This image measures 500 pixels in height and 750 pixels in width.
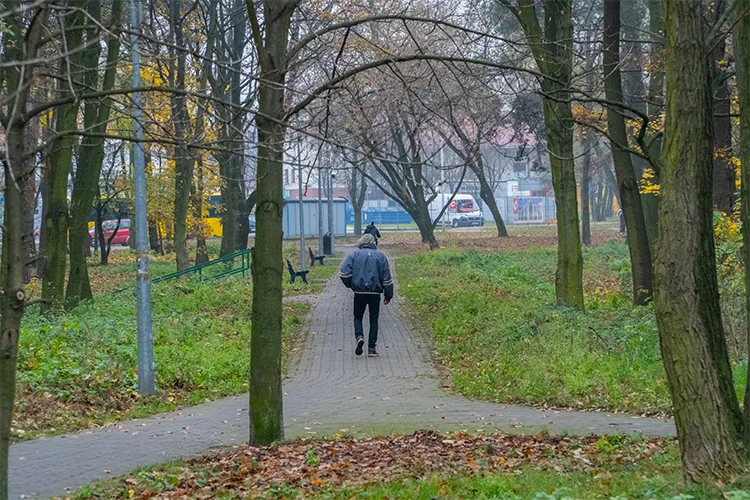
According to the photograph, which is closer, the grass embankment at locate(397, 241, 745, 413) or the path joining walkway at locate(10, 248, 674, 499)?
the path joining walkway at locate(10, 248, 674, 499)

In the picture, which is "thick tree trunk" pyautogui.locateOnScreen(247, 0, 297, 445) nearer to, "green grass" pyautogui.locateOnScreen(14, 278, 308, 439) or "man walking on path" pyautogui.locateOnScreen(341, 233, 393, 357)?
"green grass" pyautogui.locateOnScreen(14, 278, 308, 439)

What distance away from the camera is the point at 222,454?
873 cm

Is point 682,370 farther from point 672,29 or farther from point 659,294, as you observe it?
point 672,29

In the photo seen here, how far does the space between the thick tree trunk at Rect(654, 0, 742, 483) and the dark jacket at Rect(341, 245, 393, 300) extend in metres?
8.49

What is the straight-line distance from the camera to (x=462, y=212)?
291 ft

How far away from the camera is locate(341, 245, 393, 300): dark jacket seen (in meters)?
14.7

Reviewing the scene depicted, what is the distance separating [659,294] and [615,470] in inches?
66.1

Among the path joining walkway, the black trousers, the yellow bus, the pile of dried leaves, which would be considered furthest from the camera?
the yellow bus

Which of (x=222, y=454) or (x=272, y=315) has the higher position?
(x=272, y=315)

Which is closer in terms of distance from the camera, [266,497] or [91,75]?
[266,497]

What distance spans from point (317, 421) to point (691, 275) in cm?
546

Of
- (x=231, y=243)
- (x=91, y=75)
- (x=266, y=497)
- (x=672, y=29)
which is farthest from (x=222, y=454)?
(x=231, y=243)

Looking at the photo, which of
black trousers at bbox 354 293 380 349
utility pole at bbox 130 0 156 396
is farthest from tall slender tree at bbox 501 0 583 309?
utility pole at bbox 130 0 156 396

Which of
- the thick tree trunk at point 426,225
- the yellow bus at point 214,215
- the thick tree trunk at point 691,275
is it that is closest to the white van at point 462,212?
the yellow bus at point 214,215
